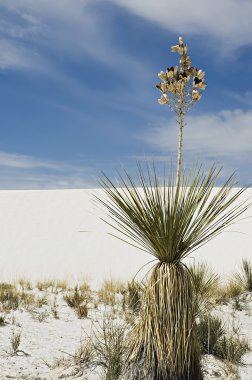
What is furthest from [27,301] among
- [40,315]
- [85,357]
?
[85,357]

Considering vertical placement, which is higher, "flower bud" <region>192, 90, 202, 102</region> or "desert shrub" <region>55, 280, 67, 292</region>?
"flower bud" <region>192, 90, 202, 102</region>

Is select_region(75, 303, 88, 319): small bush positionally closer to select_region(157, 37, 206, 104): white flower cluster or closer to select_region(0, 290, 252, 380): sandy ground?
select_region(0, 290, 252, 380): sandy ground

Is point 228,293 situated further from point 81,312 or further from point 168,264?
point 168,264

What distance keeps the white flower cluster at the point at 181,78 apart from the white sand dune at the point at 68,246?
9.48m

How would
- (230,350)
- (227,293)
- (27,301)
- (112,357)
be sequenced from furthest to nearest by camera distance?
(227,293) → (27,301) → (230,350) → (112,357)

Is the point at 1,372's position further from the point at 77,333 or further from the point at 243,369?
the point at 243,369

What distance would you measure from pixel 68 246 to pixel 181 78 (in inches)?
674

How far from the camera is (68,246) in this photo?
1952 cm

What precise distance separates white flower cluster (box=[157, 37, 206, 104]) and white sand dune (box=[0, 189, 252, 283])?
9.48 m

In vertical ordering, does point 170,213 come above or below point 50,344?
above

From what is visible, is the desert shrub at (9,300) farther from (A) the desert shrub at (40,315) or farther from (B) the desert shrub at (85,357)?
(B) the desert shrub at (85,357)

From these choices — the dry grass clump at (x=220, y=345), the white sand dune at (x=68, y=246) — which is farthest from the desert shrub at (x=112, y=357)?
the white sand dune at (x=68, y=246)

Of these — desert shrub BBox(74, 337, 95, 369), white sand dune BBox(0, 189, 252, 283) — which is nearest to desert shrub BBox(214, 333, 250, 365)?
desert shrub BBox(74, 337, 95, 369)

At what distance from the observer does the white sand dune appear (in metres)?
15.6
